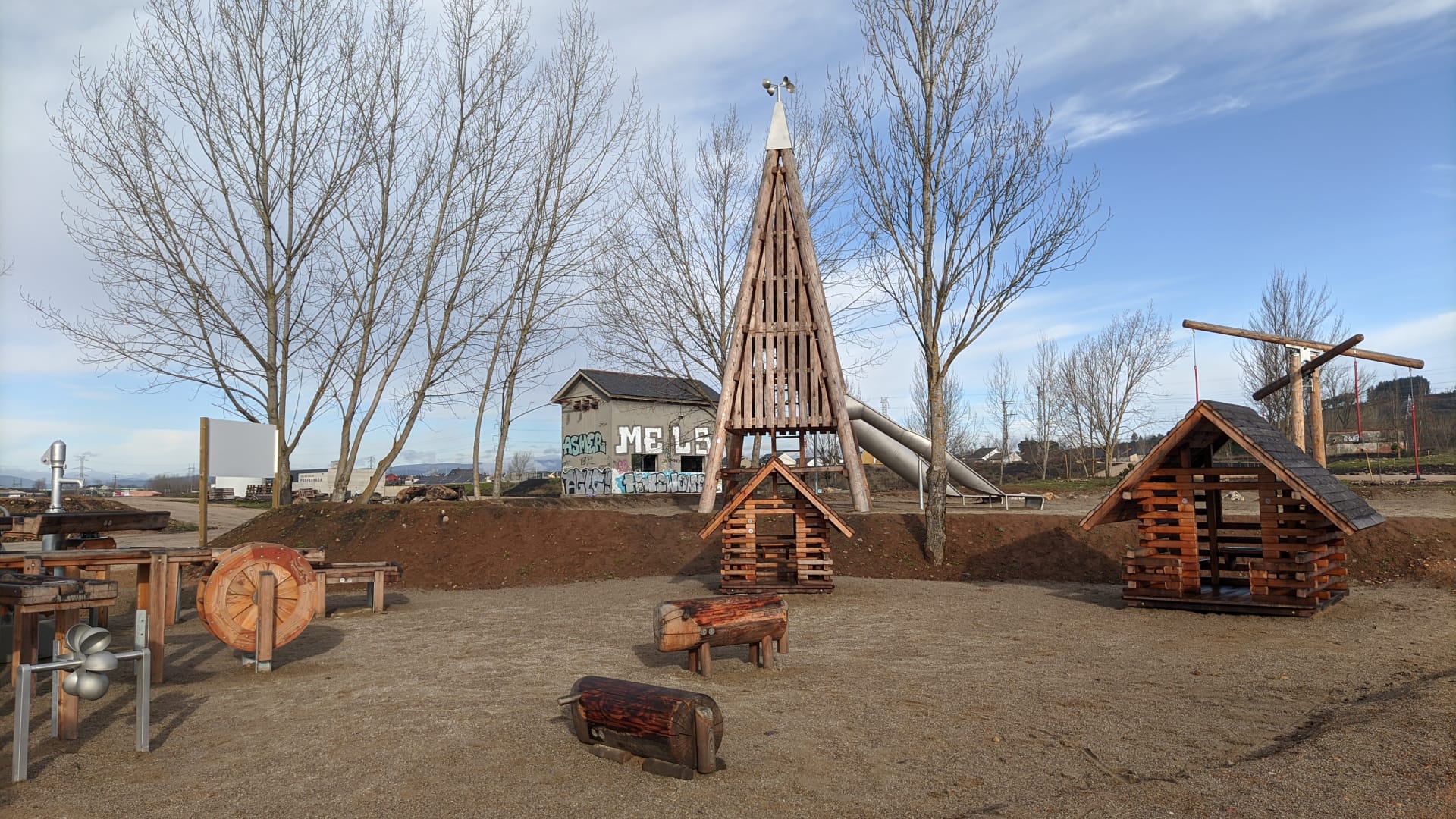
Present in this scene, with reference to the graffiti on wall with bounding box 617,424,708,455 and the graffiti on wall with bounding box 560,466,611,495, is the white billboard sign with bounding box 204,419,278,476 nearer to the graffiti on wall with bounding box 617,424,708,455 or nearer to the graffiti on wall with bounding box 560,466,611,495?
the graffiti on wall with bounding box 560,466,611,495

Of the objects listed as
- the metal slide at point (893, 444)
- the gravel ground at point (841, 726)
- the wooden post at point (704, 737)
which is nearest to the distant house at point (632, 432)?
the metal slide at point (893, 444)

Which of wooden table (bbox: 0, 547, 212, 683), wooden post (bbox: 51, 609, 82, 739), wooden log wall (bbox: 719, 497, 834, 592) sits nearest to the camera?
wooden post (bbox: 51, 609, 82, 739)

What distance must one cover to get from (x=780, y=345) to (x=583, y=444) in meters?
34.6

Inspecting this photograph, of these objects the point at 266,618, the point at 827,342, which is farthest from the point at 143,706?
the point at 827,342

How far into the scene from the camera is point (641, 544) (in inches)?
725

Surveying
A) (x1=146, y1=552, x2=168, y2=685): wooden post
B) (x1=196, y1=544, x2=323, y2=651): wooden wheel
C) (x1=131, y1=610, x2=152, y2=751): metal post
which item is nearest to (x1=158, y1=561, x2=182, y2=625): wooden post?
(x1=196, y1=544, x2=323, y2=651): wooden wheel

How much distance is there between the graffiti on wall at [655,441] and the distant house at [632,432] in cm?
4

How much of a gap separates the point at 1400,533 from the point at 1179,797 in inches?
560

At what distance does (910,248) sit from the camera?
1738 centimetres

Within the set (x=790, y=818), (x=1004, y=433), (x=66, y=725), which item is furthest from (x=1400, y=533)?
(x=1004, y=433)

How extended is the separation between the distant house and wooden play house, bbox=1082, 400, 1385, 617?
33.0 m

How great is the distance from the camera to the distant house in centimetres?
4494

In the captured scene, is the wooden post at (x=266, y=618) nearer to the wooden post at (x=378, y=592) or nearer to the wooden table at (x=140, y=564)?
the wooden table at (x=140, y=564)

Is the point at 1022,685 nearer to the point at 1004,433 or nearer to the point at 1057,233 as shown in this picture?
the point at 1057,233
